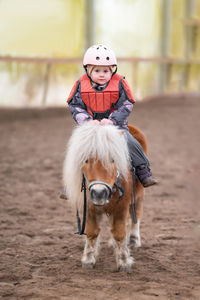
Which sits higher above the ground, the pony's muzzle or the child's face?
the child's face

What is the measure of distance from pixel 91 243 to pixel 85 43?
1072cm

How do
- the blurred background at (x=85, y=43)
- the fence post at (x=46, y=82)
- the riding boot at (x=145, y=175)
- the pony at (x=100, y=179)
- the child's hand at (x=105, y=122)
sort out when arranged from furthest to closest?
the fence post at (x=46, y=82)
the blurred background at (x=85, y=43)
the riding boot at (x=145, y=175)
the child's hand at (x=105, y=122)
the pony at (x=100, y=179)

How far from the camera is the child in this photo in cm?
376

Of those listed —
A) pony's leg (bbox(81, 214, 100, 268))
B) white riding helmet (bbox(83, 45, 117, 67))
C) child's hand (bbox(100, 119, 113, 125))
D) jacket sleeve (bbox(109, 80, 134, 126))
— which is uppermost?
white riding helmet (bbox(83, 45, 117, 67))

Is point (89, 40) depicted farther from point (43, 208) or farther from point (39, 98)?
point (43, 208)

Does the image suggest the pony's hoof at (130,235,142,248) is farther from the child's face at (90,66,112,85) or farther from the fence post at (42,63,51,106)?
the fence post at (42,63,51,106)

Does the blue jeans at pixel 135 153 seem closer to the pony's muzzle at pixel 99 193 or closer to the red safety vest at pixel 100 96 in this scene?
the red safety vest at pixel 100 96

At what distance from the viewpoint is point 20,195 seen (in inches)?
246

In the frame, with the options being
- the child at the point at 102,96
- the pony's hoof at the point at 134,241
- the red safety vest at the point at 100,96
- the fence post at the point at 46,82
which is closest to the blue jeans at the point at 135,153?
the child at the point at 102,96

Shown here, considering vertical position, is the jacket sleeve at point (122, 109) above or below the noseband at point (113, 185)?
above

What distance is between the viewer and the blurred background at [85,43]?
40.8ft

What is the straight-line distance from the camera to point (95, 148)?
11.4ft

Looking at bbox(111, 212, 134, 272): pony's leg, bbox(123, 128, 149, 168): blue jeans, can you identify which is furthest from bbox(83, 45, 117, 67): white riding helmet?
bbox(111, 212, 134, 272): pony's leg

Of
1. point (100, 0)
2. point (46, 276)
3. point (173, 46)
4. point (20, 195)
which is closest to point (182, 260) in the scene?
point (46, 276)
